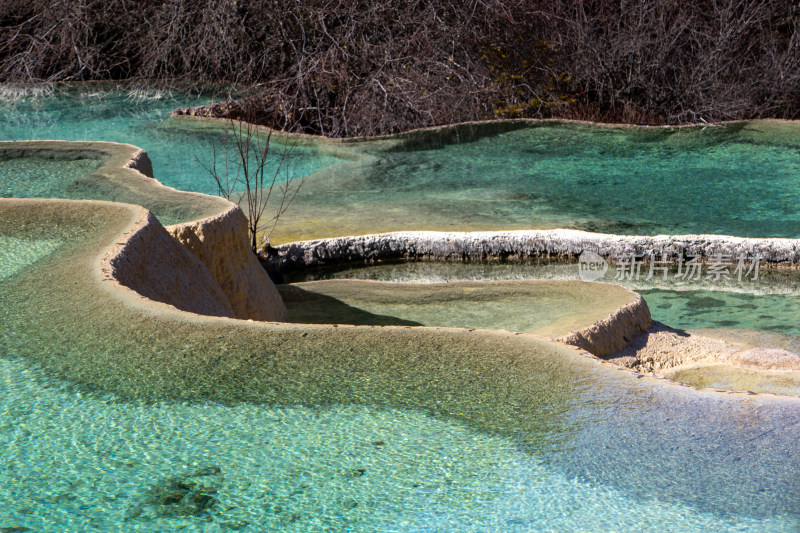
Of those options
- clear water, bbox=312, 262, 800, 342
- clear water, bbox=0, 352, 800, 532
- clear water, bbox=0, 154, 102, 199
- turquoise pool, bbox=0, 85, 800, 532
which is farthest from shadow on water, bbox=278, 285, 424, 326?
clear water, bbox=0, 352, 800, 532

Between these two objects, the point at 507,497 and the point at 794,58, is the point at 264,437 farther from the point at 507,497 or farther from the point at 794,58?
the point at 794,58

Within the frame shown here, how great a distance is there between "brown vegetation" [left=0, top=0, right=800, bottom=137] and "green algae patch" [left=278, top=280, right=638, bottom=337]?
5250mm

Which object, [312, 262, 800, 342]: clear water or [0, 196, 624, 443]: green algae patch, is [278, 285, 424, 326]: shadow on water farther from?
[0, 196, 624, 443]: green algae patch

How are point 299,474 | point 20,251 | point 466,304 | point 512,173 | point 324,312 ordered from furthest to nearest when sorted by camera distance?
1. point 512,173
2. point 324,312
3. point 466,304
4. point 20,251
5. point 299,474

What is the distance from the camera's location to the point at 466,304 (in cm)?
487

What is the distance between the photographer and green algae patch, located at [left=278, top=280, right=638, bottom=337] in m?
4.45

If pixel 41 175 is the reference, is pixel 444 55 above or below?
above

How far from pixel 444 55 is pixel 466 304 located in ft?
22.7

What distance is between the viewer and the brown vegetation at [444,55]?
35.7 ft

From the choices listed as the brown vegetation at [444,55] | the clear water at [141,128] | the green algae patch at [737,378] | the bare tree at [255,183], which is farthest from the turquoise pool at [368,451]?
the brown vegetation at [444,55]

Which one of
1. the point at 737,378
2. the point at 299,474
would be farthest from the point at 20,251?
the point at 737,378

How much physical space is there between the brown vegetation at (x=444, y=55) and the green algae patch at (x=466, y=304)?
525cm

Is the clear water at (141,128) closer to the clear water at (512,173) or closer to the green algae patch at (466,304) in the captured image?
the clear water at (512,173)

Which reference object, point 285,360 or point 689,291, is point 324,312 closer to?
point 689,291
